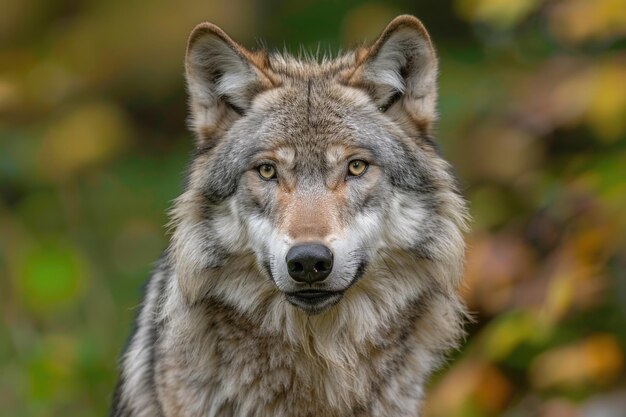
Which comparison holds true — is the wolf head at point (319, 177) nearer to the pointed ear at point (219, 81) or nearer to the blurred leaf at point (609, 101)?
the pointed ear at point (219, 81)

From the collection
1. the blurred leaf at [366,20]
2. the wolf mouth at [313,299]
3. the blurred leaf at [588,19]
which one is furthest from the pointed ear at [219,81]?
the blurred leaf at [366,20]

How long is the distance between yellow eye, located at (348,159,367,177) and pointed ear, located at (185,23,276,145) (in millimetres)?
673

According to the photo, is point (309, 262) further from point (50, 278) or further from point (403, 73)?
Result: point (50, 278)

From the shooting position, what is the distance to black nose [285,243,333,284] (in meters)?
4.71

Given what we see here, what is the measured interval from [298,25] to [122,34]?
206 cm

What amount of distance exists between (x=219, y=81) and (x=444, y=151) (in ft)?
11.2

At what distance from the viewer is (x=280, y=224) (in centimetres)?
498

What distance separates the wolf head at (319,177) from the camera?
5.10 m

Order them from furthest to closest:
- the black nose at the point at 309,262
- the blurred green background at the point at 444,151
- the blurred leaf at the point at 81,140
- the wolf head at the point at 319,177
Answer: the blurred leaf at the point at 81,140 < the blurred green background at the point at 444,151 < the wolf head at the point at 319,177 < the black nose at the point at 309,262

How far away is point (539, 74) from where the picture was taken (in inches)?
295

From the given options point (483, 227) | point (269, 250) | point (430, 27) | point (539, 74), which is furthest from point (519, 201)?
point (430, 27)

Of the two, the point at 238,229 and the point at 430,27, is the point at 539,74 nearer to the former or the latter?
the point at 238,229

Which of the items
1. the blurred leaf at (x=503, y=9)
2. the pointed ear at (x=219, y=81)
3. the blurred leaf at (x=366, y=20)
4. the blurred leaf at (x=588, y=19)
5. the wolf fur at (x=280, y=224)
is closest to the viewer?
the wolf fur at (x=280, y=224)

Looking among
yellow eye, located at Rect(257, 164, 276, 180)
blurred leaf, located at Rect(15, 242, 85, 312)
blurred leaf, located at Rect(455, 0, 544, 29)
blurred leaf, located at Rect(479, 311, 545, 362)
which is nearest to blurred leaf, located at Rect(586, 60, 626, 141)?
blurred leaf, located at Rect(455, 0, 544, 29)
